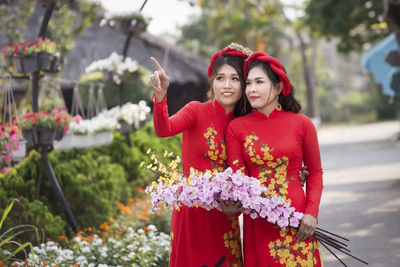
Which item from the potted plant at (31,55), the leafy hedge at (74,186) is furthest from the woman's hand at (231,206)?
the potted plant at (31,55)

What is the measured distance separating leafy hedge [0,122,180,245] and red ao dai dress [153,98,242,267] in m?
2.01

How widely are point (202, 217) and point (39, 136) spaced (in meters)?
2.68

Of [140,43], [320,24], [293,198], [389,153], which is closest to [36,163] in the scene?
[293,198]

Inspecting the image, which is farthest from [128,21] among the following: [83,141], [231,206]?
[231,206]

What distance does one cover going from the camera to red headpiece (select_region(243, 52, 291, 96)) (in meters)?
2.85

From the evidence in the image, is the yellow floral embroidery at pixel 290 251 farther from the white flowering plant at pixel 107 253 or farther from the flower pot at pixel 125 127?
the flower pot at pixel 125 127

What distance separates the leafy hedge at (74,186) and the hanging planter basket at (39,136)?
0.53m

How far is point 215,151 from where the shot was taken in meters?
3.12

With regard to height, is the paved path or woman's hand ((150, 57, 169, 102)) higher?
woman's hand ((150, 57, 169, 102))

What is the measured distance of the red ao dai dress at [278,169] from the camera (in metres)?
2.79

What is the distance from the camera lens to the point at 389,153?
45.1ft

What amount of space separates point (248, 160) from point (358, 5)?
1300 cm

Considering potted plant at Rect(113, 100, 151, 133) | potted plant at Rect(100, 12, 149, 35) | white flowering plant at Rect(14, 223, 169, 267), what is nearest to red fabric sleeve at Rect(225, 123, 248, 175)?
white flowering plant at Rect(14, 223, 169, 267)

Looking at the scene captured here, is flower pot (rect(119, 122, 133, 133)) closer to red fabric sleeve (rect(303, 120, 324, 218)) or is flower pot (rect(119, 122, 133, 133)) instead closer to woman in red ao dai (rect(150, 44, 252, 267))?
woman in red ao dai (rect(150, 44, 252, 267))
